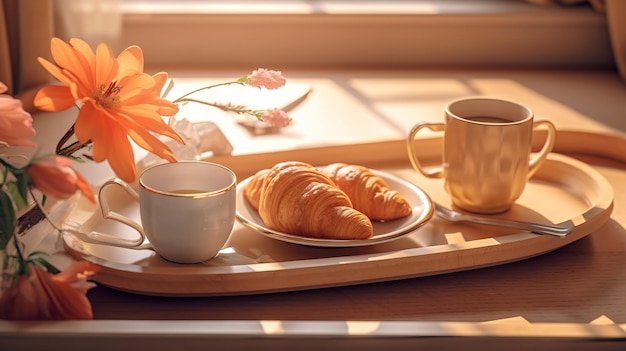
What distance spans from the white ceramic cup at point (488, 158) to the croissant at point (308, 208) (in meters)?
0.15

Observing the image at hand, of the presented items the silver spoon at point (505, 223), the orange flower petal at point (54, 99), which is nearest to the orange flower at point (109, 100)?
the orange flower petal at point (54, 99)

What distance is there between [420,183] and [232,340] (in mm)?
484

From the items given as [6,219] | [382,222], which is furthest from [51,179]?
[382,222]

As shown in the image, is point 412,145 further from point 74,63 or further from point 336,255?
point 74,63

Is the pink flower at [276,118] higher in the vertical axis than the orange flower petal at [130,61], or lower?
lower

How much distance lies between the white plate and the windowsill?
95cm

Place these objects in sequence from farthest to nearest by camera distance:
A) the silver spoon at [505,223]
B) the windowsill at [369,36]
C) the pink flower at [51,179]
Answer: the windowsill at [369,36]
the silver spoon at [505,223]
the pink flower at [51,179]

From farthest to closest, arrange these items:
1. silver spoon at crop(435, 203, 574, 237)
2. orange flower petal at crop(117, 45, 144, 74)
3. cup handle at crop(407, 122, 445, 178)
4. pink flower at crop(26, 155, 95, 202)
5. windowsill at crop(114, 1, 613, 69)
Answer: windowsill at crop(114, 1, 613, 69)
cup handle at crop(407, 122, 445, 178)
silver spoon at crop(435, 203, 574, 237)
orange flower petal at crop(117, 45, 144, 74)
pink flower at crop(26, 155, 95, 202)

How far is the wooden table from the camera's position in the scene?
0.64 metres

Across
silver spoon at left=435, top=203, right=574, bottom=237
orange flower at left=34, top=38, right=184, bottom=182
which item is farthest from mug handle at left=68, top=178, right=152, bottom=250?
silver spoon at left=435, top=203, right=574, bottom=237

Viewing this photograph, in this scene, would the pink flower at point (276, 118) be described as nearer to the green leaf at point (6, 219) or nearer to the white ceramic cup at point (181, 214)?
the white ceramic cup at point (181, 214)

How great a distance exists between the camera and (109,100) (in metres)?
0.73

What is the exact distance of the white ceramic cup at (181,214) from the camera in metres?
0.77

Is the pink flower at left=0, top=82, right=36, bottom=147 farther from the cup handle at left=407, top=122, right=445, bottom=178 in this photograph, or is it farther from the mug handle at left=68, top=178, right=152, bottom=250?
the cup handle at left=407, top=122, right=445, bottom=178
